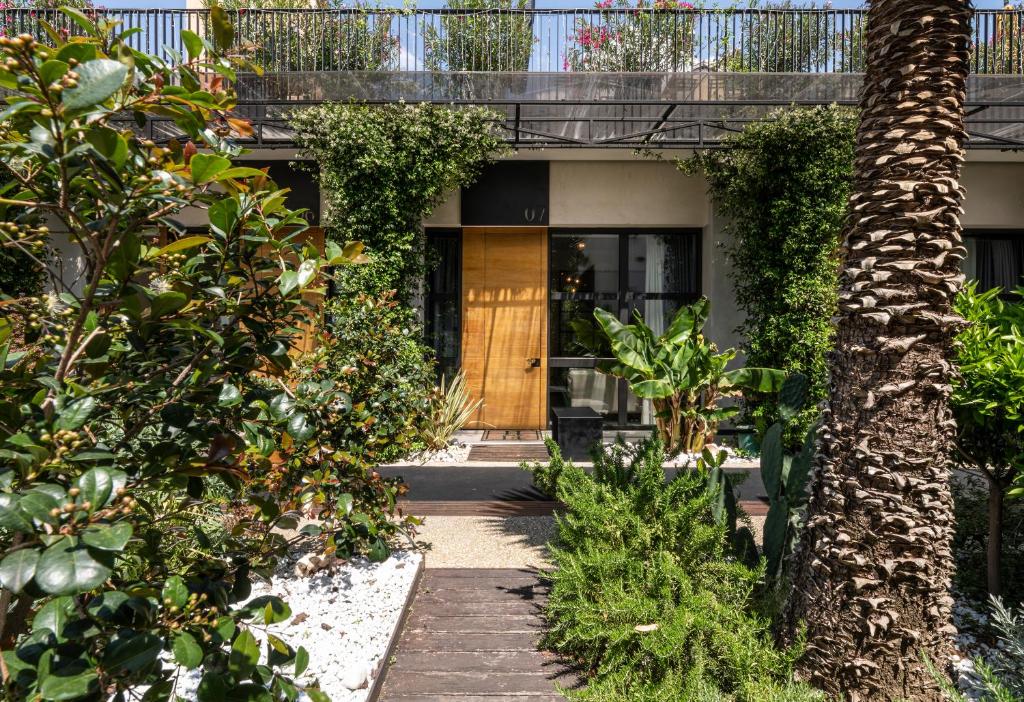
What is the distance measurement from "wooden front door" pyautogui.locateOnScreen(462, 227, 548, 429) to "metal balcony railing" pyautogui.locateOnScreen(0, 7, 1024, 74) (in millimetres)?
2772

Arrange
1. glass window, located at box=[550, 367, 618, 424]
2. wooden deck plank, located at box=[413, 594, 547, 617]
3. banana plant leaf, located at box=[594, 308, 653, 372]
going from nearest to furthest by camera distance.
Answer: wooden deck plank, located at box=[413, 594, 547, 617] → banana plant leaf, located at box=[594, 308, 653, 372] → glass window, located at box=[550, 367, 618, 424]

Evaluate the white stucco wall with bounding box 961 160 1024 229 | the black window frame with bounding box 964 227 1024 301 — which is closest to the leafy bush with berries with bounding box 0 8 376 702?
the white stucco wall with bounding box 961 160 1024 229

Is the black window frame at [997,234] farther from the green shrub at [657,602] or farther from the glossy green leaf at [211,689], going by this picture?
the glossy green leaf at [211,689]

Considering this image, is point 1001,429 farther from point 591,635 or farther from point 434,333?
point 434,333

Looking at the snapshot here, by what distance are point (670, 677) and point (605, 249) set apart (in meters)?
7.99

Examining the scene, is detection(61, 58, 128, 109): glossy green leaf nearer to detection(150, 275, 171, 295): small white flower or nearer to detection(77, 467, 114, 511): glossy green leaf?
detection(77, 467, 114, 511): glossy green leaf

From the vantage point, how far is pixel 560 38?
358 inches

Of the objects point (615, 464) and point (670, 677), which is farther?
point (615, 464)

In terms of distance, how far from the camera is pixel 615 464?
431cm

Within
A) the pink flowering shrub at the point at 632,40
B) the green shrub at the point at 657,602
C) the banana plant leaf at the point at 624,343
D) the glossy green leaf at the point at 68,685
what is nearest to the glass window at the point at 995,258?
the pink flowering shrub at the point at 632,40

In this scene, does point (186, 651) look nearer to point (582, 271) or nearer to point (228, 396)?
point (228, 396)

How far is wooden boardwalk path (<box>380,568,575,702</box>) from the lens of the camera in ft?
8.94

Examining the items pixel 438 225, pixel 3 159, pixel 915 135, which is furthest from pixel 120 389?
pixel 438 225

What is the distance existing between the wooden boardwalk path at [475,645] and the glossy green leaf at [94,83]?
2621mm
